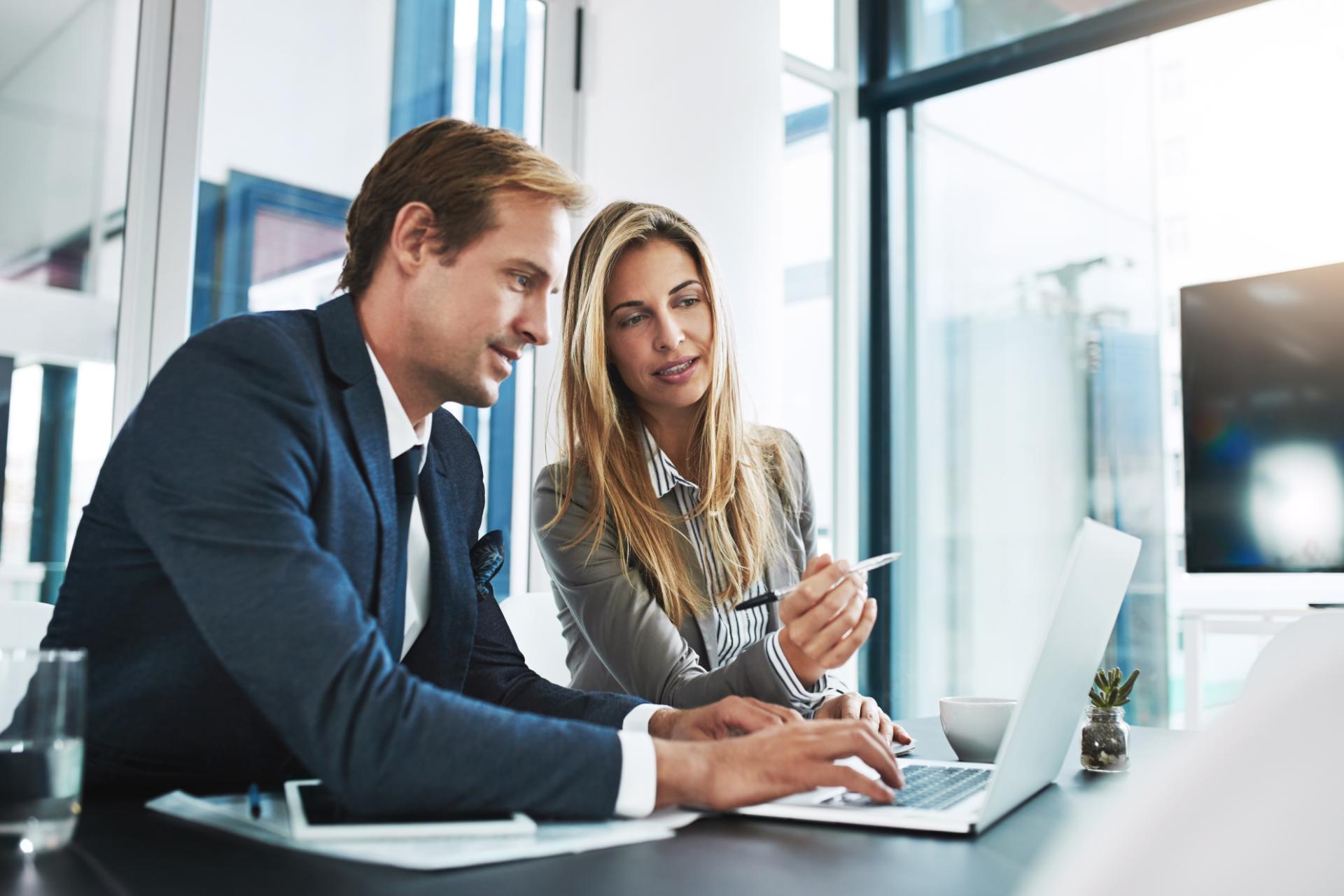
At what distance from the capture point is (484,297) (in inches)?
49.8

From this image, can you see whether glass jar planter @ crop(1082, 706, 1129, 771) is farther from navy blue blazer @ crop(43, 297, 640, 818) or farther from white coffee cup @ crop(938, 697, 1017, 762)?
navy blue blazer @ crop(43, 297, 640, 818)

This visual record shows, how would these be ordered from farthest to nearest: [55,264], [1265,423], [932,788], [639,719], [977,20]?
[977,20]
[1265,423]
[55,264]
[639,719]
[932,788]

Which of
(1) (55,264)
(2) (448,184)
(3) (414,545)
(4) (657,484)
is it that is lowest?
(3) (414,545)

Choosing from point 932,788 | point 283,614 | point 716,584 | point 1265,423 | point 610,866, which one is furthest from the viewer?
point 1265,423

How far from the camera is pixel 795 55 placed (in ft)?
13.5

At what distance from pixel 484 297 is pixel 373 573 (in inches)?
13.7

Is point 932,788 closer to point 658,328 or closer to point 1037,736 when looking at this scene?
point 1037,736

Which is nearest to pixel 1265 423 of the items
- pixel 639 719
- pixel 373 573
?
pixel 639 719

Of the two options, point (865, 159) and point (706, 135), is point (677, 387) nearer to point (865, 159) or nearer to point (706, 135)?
point (706, 135)

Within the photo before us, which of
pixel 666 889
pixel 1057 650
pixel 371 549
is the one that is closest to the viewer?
pixel 666 889

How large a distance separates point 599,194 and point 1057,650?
2.78m

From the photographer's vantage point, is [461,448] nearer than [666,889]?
No

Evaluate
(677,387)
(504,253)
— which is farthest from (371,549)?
(677,387)

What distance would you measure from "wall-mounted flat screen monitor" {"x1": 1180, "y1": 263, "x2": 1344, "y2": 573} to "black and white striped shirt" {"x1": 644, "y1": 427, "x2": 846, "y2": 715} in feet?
4.56
